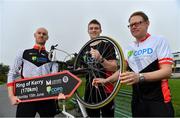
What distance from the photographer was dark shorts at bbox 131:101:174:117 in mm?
3520

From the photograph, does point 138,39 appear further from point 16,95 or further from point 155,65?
point 16,95

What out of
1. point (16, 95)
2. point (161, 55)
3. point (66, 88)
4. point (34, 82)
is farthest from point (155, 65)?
point (16, 95)

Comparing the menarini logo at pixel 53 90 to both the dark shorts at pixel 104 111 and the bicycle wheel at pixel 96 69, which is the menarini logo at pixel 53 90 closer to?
the bicycle wheel at pixel 96 69

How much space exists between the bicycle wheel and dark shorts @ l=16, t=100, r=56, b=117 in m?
0.50

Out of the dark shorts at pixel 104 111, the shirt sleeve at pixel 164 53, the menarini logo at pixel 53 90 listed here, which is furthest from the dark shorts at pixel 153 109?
the menarini logo at pixel 53 90

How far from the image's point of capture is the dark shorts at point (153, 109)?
352cm

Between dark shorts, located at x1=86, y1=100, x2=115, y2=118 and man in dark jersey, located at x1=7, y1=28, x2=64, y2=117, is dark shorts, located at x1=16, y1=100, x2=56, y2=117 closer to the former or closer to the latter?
man in dark jersey, located at x1=7, y1=28, x2=64, y2=117

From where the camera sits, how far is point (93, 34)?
457 centimetres

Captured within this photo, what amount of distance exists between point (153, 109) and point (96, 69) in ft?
3.20

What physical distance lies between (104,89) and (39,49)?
1130 mm

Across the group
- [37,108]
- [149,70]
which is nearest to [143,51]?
[149,70]

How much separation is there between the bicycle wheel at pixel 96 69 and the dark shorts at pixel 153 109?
1.23ft

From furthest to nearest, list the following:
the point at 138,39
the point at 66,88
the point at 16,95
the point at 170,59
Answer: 1. the point at 16,95
2. the point at 66,88
3. the point at 138,39
4. the point at 170,59

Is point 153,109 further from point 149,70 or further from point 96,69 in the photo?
point 96,69
